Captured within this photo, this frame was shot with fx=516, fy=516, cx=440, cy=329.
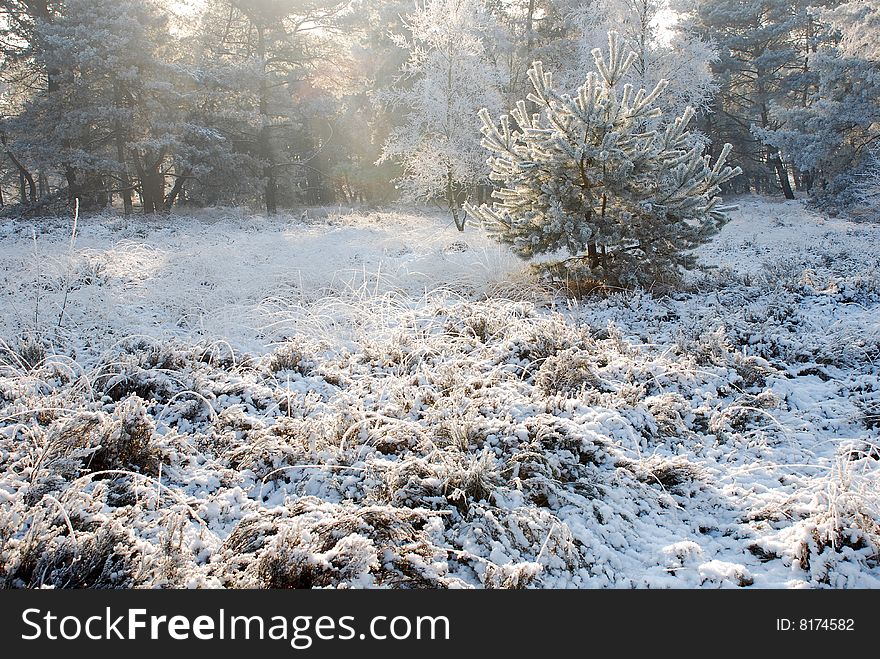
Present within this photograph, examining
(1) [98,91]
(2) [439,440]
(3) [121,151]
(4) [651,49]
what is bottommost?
(2) [439,440]

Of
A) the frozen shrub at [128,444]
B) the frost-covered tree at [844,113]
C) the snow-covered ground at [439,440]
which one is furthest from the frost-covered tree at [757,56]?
the frozen shrub at [128,444]

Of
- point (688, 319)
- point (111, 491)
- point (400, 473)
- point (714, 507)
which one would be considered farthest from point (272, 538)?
point (688, 319)

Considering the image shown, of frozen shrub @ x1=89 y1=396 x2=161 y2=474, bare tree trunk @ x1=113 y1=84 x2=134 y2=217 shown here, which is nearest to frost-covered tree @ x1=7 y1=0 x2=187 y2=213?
bare tree trunk @ x1=113 y1=84 x2=134 y2=217

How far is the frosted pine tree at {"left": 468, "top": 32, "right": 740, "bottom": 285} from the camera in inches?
240

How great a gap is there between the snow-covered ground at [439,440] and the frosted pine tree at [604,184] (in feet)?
2.49

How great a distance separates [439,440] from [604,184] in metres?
4.59

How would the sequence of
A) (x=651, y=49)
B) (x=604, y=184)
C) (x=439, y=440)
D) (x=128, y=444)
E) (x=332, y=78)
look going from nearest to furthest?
(x=128, y=444), (x=439, y=440), (x=604, y=184), (x=651, y=49), (x=332, y=78)

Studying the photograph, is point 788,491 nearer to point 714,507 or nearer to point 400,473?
point 714,507

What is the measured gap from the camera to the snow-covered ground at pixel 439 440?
2057mm

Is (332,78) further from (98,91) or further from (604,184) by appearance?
(604,184)

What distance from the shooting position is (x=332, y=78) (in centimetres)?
2353

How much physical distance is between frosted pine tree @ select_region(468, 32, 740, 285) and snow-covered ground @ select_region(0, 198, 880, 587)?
758mm

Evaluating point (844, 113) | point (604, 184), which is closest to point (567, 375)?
point (604, 184)

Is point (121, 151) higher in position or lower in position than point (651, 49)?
lower
